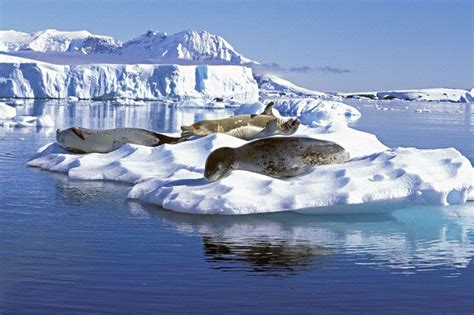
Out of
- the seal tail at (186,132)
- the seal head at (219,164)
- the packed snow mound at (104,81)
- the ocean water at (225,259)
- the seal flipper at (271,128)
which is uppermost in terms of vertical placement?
the packed snow mound at (104,81)

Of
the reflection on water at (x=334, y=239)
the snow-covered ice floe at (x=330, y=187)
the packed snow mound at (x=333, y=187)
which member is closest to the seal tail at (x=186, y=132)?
the snow-covered ice floe at (x=330, y=187)

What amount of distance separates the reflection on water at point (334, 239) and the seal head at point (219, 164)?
92 cm

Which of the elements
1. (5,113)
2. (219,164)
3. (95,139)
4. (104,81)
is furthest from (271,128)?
(104,81)

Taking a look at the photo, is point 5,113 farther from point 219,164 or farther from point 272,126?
point 219,164

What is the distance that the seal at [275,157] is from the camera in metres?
8.35

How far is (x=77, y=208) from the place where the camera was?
7.52 m

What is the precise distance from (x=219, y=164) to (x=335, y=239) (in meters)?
2.39

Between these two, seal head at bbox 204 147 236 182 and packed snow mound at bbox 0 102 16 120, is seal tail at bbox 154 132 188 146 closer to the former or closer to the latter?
seal head at bbox 204 147 236 182

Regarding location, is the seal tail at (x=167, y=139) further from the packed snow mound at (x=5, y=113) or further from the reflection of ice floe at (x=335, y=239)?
the packed snow mound at (x=5, y=113)

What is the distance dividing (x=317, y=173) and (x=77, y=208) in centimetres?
259

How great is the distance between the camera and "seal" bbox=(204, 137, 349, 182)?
8352 mm

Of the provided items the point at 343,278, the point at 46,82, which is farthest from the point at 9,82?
the point at 343,278

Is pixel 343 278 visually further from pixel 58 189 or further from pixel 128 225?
pixel 58 189

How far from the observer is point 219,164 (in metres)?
8.33
